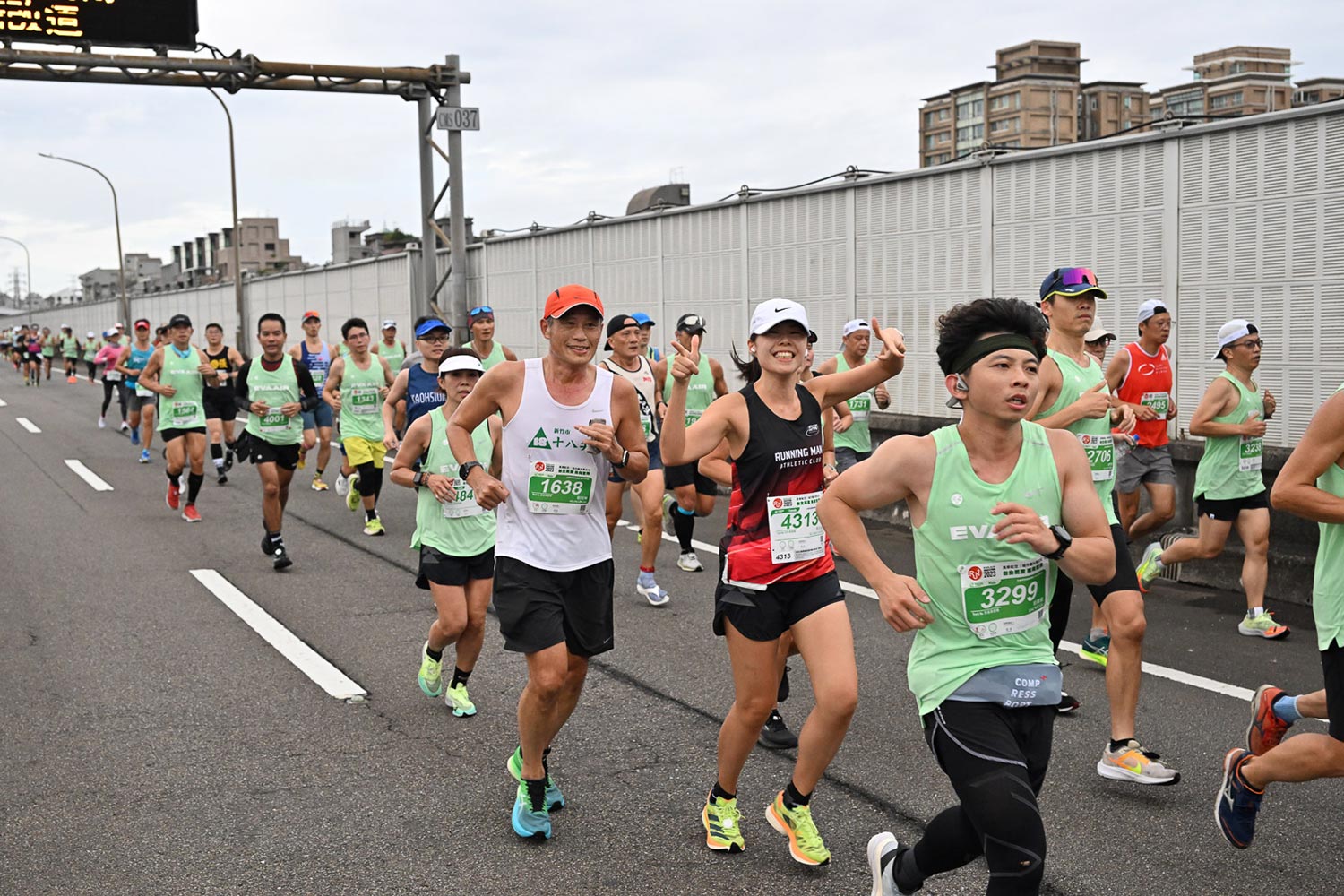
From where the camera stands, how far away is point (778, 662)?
16.5 ft

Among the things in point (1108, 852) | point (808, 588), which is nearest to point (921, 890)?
point (1108, 852)

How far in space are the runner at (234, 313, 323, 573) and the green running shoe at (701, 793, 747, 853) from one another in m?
6.73

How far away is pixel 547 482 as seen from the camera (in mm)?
5160

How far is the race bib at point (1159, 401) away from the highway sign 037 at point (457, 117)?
12185 mm

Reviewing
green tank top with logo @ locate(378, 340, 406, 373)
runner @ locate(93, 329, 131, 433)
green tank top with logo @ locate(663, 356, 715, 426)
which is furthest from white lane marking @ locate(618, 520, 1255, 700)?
runner @ locate(93, 329, 131, 433)

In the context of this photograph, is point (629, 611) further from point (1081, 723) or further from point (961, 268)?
point (961, 268)

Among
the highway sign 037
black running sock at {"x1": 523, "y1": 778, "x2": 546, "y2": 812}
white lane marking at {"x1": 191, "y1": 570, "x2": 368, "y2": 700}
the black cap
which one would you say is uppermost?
the highway sign 037

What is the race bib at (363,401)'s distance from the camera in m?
13.0

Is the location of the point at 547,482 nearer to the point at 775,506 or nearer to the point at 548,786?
the point at 775,506

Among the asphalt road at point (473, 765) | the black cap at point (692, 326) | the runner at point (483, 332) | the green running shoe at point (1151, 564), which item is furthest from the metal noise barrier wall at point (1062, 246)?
the runner at point (483, 332)

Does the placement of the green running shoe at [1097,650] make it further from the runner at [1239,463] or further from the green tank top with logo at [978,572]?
the green tank top with logo at [978,572]

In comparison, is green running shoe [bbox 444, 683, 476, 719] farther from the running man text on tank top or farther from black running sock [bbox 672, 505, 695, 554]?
black running sock [bbox 672, 505, 695, 554]

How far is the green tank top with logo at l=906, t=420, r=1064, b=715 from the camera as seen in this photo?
366 centimetres

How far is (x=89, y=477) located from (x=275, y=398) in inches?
289
